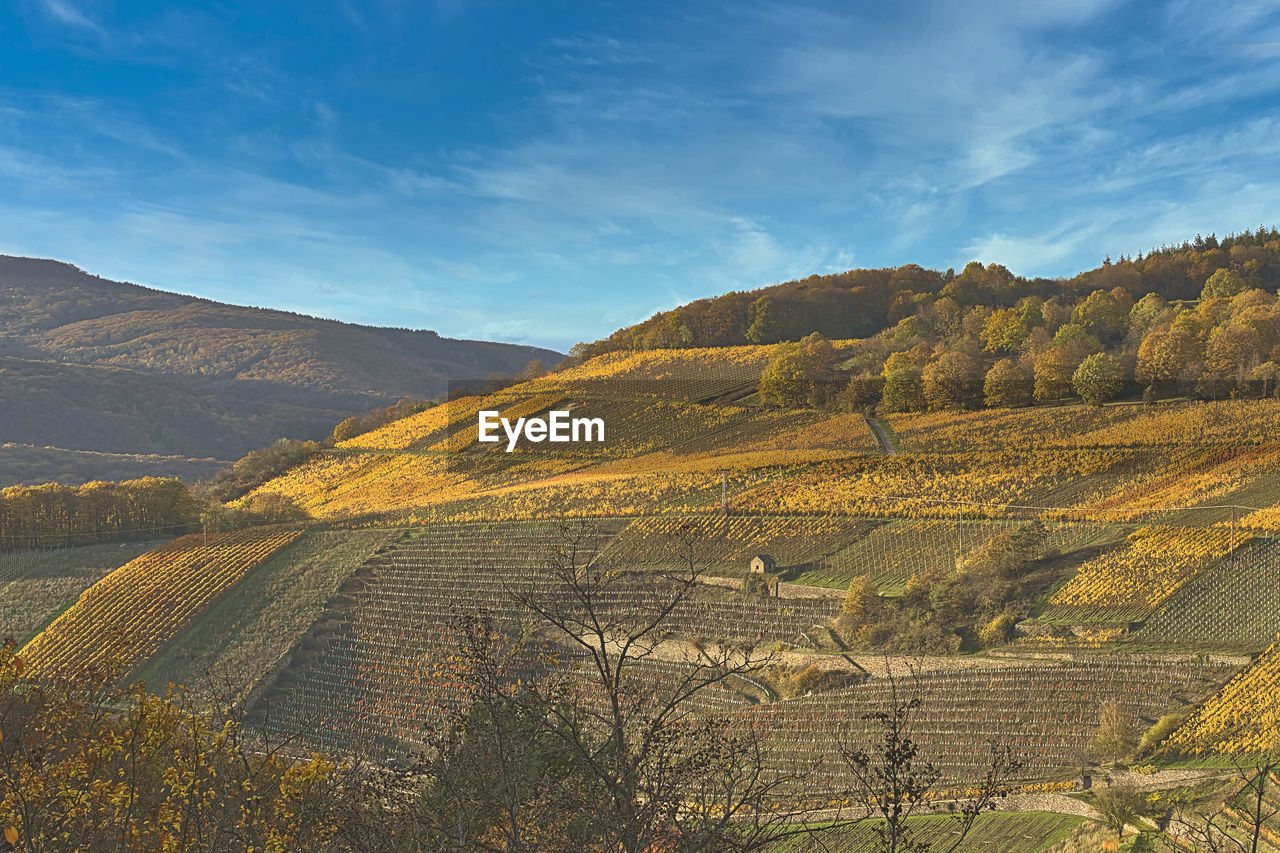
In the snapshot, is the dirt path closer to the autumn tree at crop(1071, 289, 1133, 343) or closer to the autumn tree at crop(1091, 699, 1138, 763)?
the autumn tree at crop(1071, 289, 1133, 343)

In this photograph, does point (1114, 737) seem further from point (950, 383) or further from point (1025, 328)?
point (1025, 328)

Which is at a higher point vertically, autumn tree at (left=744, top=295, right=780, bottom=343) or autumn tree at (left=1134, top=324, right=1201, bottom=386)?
autumn tree at (left=744, top=295, right=780, bottom=343)

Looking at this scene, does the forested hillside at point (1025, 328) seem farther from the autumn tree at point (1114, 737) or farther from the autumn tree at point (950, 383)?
the autumn tree at point (1114, 737)

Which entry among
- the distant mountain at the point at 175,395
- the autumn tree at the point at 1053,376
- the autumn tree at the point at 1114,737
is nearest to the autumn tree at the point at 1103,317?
the autumn tree at the point at 1053,376

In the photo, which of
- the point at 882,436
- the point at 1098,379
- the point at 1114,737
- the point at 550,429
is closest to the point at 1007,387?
the point at 1098,379

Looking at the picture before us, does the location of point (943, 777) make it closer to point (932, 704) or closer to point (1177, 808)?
point (932, 704)

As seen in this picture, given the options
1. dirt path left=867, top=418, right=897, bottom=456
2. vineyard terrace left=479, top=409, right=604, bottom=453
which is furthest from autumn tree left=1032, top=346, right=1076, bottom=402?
vineyard terrace left=479, top=409, right=604, bottom=453
